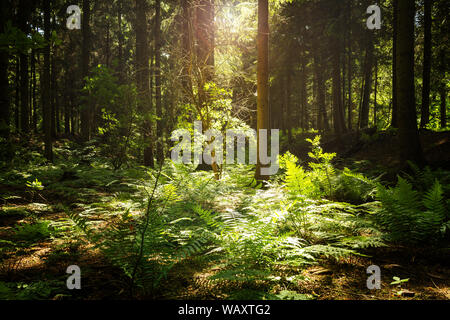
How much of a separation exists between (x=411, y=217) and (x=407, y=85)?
4945 millimetres

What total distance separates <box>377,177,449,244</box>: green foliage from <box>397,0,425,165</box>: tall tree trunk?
4.06 m

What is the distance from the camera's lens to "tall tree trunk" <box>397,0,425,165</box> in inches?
246

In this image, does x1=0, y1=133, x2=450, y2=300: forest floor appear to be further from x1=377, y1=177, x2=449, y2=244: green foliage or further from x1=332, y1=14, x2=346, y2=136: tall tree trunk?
x1=332, y1=14, x2=346, y2=136: tall tree trunk

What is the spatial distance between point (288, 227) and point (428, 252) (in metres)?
1.55

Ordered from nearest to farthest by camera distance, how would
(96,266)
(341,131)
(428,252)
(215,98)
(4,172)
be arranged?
(96,266)
(428,252)
(4,172)
(215,98)
(341,131)

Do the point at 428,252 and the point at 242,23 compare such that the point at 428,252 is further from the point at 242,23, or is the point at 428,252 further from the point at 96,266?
the point at 242,23

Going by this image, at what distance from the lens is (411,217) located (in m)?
3.01

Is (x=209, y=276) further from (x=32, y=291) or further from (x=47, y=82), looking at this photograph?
(x=47, y=82)

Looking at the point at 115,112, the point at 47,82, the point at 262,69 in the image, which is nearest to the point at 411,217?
the point at 262,69

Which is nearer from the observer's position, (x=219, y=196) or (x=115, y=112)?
(x=219, y=196)

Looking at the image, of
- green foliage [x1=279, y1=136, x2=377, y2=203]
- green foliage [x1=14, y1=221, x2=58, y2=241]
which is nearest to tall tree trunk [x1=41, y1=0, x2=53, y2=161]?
green foliage [x1=14, y1=221, x2=58, y2=241]

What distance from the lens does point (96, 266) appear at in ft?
8.12
